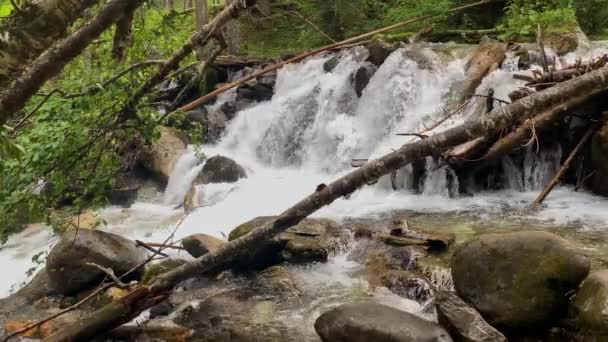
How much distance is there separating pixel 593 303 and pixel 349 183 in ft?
6.56

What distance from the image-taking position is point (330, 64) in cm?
1426

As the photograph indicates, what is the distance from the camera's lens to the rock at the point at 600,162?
7.51 metres

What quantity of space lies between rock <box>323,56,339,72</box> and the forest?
0.19 feet

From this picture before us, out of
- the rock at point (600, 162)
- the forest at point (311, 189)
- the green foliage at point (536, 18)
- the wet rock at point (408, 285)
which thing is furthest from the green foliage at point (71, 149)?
the green foliage at point (536, 18)

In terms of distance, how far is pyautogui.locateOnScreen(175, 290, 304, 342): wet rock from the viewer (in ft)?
17.1

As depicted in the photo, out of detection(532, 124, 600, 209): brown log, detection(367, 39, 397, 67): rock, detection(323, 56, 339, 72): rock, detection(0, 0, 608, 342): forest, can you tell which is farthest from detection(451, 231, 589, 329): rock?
detection(323, 56, 339, 72): rock

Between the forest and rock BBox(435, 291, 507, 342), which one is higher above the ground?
the forest

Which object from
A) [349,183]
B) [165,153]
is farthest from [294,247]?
[165,153]

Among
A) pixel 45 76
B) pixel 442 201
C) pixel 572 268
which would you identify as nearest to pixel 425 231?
pixel 442 201

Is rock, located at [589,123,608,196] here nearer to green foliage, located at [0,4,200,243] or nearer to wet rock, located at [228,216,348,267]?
wet rock, located at [228,216,348,267]

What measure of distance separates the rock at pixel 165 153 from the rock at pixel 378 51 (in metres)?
5.23

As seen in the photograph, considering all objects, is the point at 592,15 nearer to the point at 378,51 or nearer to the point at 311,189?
the point at 378,51

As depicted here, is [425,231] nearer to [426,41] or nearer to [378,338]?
[378,338]

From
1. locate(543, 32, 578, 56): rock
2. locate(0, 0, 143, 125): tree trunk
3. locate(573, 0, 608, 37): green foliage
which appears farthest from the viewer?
locate(573, 0, 608, 37): green foliage
